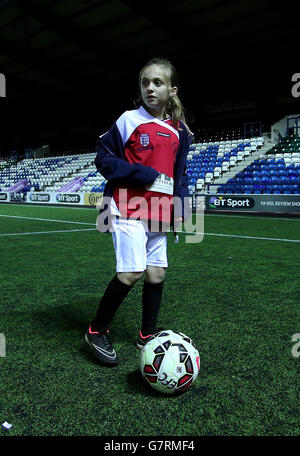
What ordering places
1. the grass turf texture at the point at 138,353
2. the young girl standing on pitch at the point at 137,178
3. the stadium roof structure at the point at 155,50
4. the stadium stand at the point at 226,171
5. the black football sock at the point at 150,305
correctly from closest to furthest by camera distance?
the grass turf texture at the point at 138,353
the young girl standing on pitch at the point at 137,178
the black football sock at the point at 150,305
the stadium roof structure at the point at 155,50
the stadium stand at the point at 226,171

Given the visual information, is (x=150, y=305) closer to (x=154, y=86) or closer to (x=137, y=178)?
(x=137, y=178)

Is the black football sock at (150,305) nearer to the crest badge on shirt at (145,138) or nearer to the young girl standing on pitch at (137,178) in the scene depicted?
the young girl standing on pitch at (137,178)

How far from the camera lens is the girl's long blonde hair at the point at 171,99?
2182 mm

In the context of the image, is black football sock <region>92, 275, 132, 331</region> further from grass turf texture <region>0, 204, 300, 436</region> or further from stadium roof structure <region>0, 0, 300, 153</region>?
stadium roof structure <region>0, 0, 300, 153</region>

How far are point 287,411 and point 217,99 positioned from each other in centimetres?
2494

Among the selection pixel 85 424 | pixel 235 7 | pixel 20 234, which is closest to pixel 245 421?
pixel 85 424

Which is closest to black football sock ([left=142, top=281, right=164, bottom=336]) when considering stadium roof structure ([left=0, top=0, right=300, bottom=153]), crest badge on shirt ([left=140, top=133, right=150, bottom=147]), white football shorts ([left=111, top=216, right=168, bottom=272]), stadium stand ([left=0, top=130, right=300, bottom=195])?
white football shorts ([left=111, top=216, right=168, bottom=272])

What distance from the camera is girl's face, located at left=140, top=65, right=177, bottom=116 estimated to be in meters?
2.13

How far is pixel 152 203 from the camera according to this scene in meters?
2.19

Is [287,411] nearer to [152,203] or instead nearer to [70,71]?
[152,203]

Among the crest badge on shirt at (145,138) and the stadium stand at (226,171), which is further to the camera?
the stadium stand at (226,171)

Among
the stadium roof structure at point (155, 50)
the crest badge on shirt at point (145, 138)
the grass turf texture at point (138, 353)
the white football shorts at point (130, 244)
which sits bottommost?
the grass turf texture at point (138, 353)

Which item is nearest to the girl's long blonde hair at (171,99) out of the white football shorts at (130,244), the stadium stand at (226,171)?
the white football shorts at (130,244)

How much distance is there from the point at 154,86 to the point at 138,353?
1.56 m
